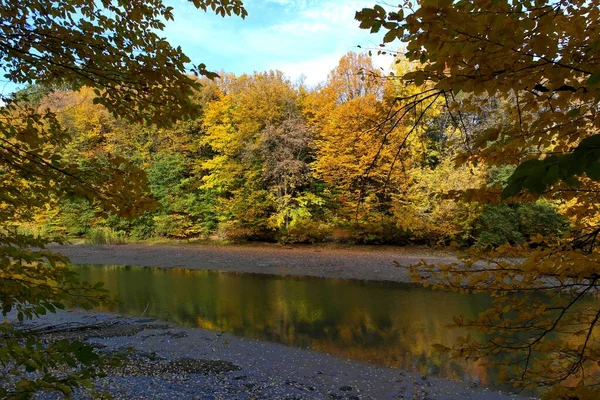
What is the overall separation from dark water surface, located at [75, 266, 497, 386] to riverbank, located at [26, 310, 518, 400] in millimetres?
568

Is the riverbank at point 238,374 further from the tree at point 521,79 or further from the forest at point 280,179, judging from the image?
the forest at point 280,179

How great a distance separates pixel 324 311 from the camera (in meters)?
10.5

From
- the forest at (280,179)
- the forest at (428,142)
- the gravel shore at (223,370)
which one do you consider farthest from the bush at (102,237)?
the forest at (428,142)

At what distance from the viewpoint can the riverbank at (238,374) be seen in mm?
5617

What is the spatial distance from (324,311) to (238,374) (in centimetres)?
446

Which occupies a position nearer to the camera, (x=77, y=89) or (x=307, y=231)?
(x=77, y=89)

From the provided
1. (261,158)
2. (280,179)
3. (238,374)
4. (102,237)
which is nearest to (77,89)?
(238,374)

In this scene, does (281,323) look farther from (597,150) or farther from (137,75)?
(597,150)

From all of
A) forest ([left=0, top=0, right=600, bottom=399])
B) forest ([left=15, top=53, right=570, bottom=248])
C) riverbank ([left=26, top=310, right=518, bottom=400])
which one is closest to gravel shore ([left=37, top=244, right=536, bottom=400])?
riverbank ([left=26, top=310, right=518, bottom=400])

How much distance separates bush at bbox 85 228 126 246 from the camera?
2731cm

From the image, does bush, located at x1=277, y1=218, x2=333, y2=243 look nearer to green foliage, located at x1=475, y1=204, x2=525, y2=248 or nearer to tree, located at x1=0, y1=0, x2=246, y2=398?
green foliage, located at x1=475, y1=204, x2=525, y2=248

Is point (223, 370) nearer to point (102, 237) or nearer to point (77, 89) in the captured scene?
point (77, 89)

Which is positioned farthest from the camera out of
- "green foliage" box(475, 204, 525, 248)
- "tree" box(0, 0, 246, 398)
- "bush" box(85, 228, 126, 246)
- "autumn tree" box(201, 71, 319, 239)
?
"bush" box(85, 228, 126, 246)

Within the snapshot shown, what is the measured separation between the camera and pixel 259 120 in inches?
987
